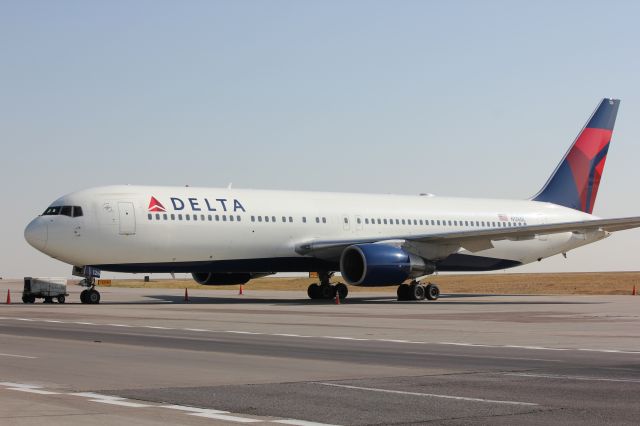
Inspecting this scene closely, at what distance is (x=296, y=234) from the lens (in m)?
42.5

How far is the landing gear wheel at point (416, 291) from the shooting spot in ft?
143

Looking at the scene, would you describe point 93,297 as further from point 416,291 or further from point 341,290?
point 416,291

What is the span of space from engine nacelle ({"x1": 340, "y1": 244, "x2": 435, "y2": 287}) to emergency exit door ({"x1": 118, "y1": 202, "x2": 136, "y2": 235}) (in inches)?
352

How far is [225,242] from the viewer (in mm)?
39969

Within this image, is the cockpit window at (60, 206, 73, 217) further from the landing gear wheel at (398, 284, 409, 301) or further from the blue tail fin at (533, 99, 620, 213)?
the blue tail fin at (533, 99, 620, 213)

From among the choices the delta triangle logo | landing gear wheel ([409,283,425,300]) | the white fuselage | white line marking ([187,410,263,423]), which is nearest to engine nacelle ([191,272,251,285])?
the white fuselage

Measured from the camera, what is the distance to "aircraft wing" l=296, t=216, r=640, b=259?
134 ft

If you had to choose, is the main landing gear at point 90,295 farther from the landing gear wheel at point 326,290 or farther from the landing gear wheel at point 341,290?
the landing gear wheel at point 341,290

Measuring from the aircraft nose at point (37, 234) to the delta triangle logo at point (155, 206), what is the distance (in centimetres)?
402

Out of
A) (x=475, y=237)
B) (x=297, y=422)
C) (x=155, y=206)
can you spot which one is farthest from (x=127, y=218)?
(x=297, y=422)

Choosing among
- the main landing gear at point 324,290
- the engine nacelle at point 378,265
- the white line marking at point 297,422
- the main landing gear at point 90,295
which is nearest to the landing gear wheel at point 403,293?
the engine nacelle at point 378,265

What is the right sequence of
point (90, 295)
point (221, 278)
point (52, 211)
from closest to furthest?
point (52, 211) → point (90, 295) → point (221, 278)

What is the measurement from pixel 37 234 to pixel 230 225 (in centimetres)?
763

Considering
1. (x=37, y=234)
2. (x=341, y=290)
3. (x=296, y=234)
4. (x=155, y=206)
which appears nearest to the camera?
(x=37, y=234)
